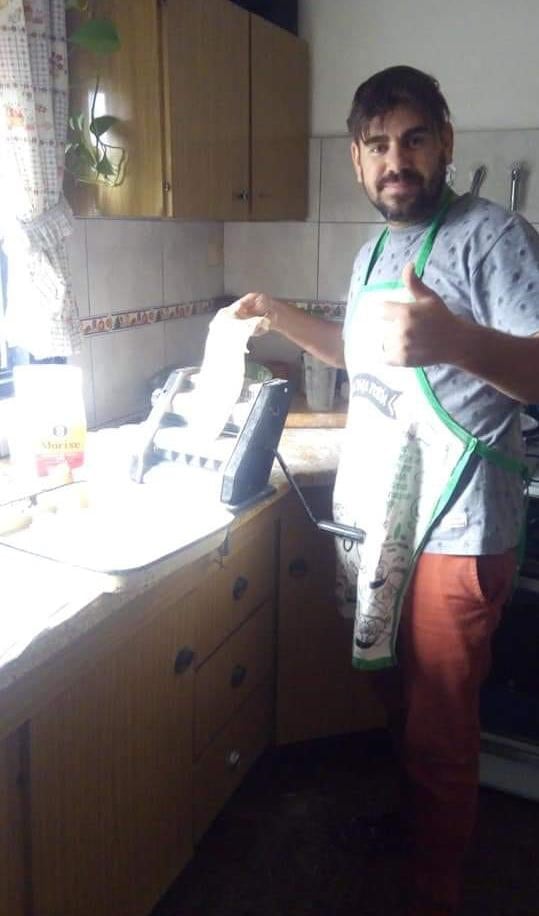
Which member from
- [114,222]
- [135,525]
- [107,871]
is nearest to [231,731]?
[107,871]

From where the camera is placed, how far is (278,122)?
2100 mm

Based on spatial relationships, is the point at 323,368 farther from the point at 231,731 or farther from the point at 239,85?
the point at 231,731

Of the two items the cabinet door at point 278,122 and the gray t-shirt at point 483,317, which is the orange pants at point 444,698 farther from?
the cabinet door at point 278,122

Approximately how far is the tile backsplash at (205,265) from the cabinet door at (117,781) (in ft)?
2.73

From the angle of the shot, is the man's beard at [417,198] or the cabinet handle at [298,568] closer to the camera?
the man's beard at [417,198]

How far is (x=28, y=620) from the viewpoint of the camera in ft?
3.23

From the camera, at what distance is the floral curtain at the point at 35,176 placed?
151cm

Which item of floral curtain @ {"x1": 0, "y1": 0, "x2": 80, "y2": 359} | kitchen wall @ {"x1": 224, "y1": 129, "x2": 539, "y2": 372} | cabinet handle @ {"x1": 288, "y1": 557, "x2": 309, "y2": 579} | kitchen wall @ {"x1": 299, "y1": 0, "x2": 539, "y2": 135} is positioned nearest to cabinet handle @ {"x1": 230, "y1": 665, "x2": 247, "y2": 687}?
cabinet handle @ {"x1": 288, "y1": 557, "x2": 309, "y2": 579}

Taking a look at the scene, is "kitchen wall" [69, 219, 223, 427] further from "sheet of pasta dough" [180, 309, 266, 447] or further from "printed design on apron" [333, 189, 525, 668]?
"printed design on apron" [333, 189, 525, 668]

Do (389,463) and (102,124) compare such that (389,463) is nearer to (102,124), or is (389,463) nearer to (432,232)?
(432,232)

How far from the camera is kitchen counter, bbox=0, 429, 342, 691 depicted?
0.93m

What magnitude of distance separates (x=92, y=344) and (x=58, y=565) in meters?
0.90

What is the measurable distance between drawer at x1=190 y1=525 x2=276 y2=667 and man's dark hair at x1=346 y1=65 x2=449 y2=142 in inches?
31.1

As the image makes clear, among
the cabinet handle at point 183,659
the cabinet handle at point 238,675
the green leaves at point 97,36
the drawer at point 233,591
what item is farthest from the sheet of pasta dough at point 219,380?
the green leaves at point 97,36
